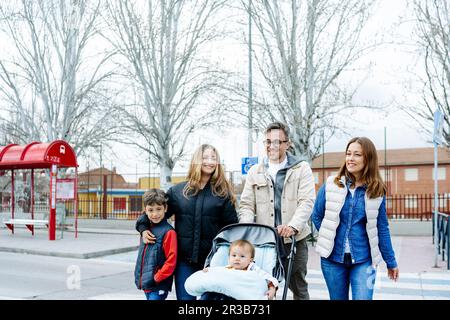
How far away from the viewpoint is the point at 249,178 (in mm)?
4625

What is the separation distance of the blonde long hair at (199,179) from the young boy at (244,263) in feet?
2.16

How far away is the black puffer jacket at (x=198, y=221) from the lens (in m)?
4.23

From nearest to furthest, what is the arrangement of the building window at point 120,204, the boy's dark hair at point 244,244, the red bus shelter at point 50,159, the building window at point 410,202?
the boy's dark hair at point 244,244, the red bus shelter at point 50,159, the building window at point 410,202, the building window at point 120,204

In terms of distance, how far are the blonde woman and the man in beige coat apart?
356mm

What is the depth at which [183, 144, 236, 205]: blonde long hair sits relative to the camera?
14.0 ft

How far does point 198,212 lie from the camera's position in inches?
166

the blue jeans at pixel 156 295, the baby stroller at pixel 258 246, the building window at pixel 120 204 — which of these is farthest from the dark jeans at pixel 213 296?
the building window at pixel 120 204

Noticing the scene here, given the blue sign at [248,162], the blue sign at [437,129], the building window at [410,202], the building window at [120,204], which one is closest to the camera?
the blue sign at [437,129]

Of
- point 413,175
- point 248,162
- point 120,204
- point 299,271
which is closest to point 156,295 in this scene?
point 299,271

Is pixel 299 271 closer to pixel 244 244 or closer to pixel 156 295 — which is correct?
pixel 244 244

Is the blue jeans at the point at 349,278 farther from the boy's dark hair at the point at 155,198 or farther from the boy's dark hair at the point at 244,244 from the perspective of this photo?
the boy's dark hair at the point at 155,198

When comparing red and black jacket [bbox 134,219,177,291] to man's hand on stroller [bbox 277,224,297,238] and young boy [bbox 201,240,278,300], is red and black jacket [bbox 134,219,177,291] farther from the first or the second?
man's hand on stroller [bbox 277,224,297,238]

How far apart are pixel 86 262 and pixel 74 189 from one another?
213 inches
